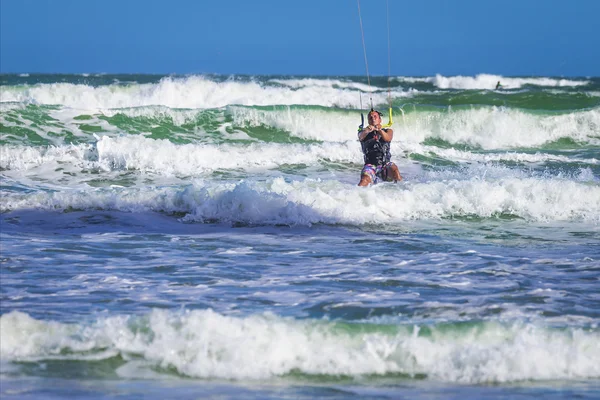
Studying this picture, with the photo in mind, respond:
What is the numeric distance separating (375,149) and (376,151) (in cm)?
6

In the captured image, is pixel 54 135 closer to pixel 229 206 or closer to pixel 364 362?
pixel 229 206

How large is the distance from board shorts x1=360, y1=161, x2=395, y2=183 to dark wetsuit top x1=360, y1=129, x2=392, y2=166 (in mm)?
61

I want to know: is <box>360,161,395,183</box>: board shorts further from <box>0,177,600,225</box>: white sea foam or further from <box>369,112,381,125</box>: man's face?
<box>369,112,381,125</box>: man's face

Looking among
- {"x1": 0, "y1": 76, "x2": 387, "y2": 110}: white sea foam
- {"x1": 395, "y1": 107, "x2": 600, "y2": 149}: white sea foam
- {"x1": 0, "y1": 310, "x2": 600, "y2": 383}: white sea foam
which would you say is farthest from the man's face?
{"x1": 0, "y1": 76, "x2": 387, "y2": 110}: white sea foam

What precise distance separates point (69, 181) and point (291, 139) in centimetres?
847

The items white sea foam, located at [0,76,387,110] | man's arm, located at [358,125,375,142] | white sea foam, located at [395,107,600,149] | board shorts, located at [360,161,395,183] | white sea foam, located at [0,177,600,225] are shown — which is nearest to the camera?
white sea foam, located at [0,177,600,225]

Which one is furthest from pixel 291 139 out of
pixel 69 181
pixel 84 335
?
pixel 84 335

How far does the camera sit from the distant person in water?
11.9 meters

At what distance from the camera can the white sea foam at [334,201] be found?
1093 cm

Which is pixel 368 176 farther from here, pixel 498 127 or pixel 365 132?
pixel 498 127

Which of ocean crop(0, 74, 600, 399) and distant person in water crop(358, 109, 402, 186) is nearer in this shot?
ocean crop(0, 74, 600, 399)

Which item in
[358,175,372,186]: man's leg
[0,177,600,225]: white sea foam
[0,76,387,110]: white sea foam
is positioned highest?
[0,76,387,110]: white sea foam

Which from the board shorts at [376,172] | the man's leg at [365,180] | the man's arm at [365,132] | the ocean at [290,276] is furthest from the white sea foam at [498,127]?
the man's arm at [365,132]

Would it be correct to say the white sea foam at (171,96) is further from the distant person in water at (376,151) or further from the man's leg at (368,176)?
the man's leg at (368,176)
